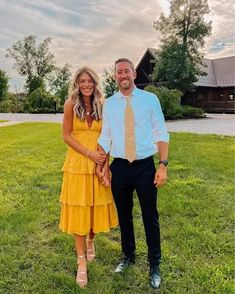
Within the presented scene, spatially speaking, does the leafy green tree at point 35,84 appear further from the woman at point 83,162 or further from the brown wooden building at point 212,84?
the woman at point 83,162

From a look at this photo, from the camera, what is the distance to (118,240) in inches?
145

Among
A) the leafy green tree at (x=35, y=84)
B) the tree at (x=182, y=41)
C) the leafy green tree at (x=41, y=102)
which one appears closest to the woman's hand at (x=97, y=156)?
the tree at (x=182, y=41)

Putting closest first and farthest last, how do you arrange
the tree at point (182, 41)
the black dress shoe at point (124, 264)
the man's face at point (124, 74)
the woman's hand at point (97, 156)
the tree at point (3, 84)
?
the man's face at point (124, 74) → the woman's hand at point (97, 156) → the black dress shoe at point (124, 264) → the tree at point (182, 41) → the tree at point (3, 84)

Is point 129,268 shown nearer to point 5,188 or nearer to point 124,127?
point 124,127

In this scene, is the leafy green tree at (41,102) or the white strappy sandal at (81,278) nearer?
the white strappy sandal at (81,278)

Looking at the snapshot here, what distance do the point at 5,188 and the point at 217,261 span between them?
11.1 feet

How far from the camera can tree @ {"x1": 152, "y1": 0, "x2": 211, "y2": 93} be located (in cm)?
2659

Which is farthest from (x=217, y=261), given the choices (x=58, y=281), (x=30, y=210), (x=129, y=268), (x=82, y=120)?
(x=30, y=210)

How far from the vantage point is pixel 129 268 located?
10.0 feet

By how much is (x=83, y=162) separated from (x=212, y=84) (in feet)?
103

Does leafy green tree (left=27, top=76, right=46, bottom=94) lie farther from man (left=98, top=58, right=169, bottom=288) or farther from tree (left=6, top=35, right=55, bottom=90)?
man (left=98, top=58, right=169, bottom=288)

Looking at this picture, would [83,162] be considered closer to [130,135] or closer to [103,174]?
[103,174]

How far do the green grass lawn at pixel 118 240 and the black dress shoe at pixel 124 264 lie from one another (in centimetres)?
6

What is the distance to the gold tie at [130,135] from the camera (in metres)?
2.64
